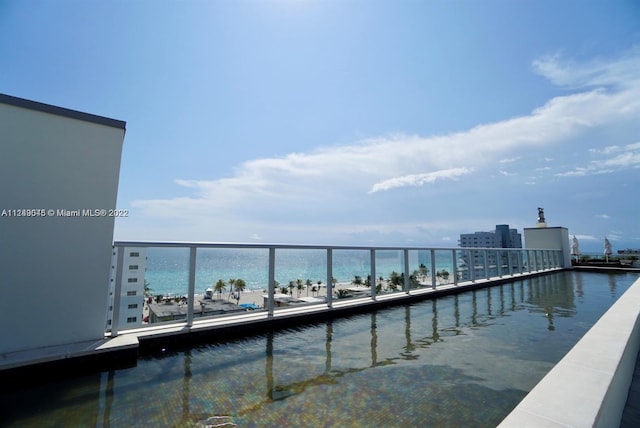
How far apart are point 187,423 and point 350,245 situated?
395cm

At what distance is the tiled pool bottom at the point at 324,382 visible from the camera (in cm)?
185

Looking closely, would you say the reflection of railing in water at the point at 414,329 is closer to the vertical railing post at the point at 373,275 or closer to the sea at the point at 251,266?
the vertical railing post at the point at 373,275

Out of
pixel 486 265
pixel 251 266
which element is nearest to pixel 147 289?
pixel 251 266

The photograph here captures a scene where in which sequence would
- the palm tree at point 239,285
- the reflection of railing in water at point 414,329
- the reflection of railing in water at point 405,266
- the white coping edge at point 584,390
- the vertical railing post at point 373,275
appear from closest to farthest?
1. the white coping edge at point 584,390
2. the reflection of railing in water at point 414,329
3. the reflection of railing in water at point 405,266
4. the palm tree at point 239,285
5. the vertical railing post at point 373,275

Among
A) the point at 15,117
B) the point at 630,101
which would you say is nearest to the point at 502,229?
the point at 630,101

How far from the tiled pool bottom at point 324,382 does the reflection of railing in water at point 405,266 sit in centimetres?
Result: 69

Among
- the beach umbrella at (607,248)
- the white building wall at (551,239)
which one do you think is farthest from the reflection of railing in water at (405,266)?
the beach umbrella at (607,248)

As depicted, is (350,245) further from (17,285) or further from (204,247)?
(17,285)

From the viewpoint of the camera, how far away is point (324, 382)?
2367mm

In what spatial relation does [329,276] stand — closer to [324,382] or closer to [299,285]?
[299,285]

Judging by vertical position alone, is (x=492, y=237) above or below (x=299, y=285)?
above

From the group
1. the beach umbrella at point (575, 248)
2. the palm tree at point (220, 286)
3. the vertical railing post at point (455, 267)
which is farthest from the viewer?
the beach umbrella at point (575, 248)

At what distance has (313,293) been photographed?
5.10 metres

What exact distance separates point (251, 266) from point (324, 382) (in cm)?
215
